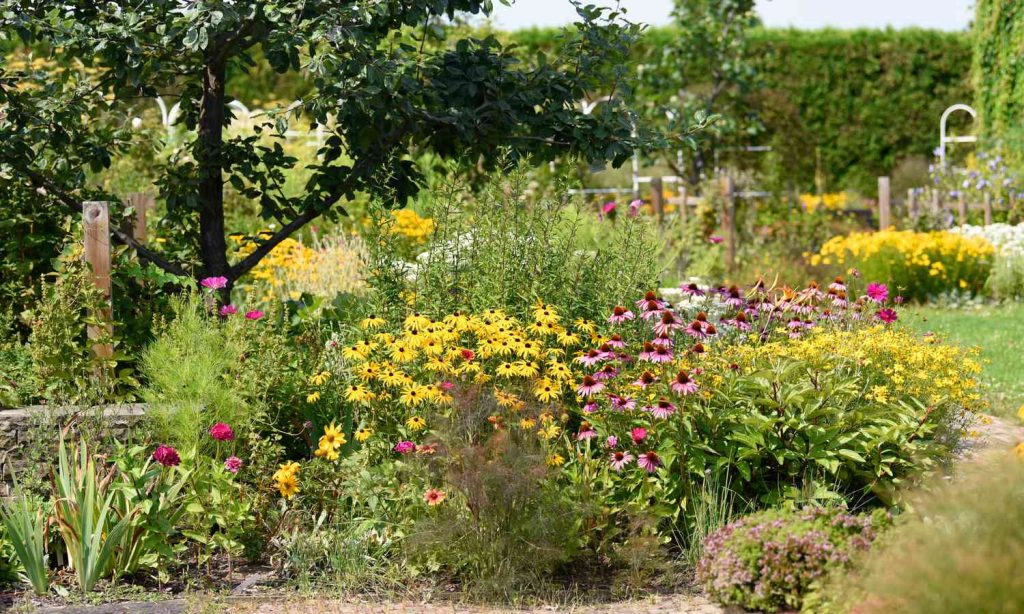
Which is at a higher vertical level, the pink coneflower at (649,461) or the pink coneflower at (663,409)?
the pink coneflower at (663,409)

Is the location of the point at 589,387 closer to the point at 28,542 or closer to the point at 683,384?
the point at 683,384

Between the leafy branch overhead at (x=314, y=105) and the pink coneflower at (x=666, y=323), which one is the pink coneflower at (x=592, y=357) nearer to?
the pink coneflower at (x=666, y=323)

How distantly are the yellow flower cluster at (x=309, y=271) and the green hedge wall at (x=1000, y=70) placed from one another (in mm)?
9694

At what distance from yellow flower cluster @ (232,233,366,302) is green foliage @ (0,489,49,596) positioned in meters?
3.25

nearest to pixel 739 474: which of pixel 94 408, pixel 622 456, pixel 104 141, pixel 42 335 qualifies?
pixel 622 456

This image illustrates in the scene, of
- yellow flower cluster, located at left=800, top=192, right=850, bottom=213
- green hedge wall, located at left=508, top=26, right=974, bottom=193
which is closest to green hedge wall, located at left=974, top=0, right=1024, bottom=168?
yellow flower cluster, located at left=800, top=192, right=850, bottom=213

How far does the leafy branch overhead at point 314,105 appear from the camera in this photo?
509 cm

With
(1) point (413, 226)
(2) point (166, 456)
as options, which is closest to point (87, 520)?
(2) point (166, 456)

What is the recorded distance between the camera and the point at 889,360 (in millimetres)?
4789

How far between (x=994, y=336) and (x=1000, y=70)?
296 inches

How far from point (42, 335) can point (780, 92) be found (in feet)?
48.8

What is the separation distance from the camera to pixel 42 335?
15.7ft

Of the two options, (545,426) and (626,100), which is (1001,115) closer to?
(626,100)

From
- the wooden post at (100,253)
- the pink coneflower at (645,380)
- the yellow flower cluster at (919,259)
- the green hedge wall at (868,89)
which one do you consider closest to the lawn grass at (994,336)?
the yellow flower cluster at (919,259)
